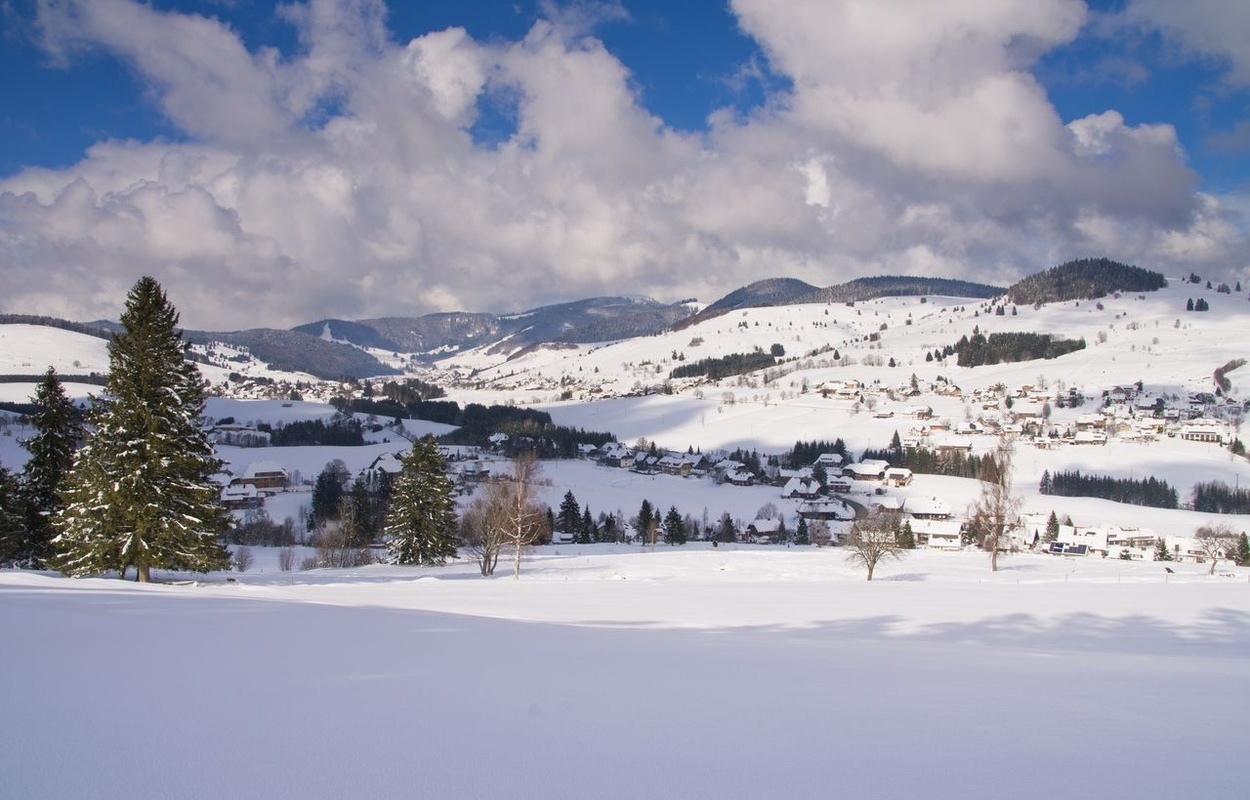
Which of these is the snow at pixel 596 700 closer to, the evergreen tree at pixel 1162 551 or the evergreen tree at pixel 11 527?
the evergreen tree at pixel 11 527

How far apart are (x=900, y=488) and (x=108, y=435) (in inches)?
4157

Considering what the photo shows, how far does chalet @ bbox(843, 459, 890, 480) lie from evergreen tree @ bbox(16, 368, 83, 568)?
105 meters

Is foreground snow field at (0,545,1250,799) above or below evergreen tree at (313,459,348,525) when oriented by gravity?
above

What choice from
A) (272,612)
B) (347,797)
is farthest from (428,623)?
(347,797)

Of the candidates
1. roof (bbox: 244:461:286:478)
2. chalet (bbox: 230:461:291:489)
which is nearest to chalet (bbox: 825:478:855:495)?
chalet (bbox: 230:461:291:489)

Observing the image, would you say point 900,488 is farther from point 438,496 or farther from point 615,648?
point 615,648

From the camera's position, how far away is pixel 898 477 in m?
111

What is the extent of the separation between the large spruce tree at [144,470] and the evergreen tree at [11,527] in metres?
3.84

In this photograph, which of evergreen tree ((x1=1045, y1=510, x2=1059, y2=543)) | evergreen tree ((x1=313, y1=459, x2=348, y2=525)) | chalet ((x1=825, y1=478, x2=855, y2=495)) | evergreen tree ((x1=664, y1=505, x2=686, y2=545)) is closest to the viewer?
evergreen tree ((x1=664, y1=505, x2=686, y2=545))

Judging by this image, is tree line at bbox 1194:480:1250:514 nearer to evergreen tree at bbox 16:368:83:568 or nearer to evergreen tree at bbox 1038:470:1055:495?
evergreen tree at bbox 1038:470:1055:495

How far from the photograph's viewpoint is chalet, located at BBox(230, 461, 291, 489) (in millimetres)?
101562

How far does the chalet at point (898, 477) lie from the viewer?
362 ft

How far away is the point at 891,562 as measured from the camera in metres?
47.9

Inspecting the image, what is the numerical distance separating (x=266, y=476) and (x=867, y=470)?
306ft
